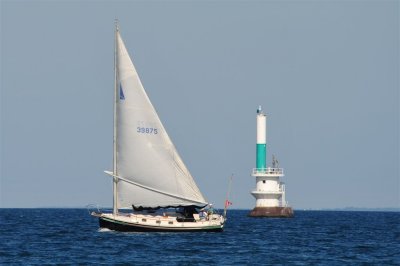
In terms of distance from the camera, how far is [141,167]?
7612 centimetres

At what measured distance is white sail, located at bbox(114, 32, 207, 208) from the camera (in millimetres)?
75750

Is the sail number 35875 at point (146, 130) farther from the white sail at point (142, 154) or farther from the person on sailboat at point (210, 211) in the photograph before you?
the person on sailboat at point (210, 211)

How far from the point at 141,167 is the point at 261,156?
54967 mm

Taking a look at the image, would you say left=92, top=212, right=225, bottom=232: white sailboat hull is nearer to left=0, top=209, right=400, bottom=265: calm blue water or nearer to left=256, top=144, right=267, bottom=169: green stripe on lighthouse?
left=0, top=209, right=400, bottom=265: calm blue water

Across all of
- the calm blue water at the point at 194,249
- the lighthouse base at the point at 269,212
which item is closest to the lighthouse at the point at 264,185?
the lighthouse base at the point at 269,212

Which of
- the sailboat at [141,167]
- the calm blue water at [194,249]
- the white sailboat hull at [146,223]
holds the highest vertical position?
the sailboat at [141,167]

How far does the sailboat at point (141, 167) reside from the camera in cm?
7562

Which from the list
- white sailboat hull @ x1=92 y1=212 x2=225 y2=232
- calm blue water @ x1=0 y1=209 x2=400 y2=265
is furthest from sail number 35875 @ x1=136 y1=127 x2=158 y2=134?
calm blue water @ x1=0 y1=209 x2=400 y2=265

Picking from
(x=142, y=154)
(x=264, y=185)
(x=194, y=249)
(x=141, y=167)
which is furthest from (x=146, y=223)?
(x=264, y=185)

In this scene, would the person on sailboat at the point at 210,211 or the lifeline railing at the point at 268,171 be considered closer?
the person on sailboat at the point at 210,211

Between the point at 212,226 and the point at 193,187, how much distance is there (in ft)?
10.5

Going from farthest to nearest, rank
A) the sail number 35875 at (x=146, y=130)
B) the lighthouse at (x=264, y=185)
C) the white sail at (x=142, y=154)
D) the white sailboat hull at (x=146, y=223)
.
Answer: the lighthouse at (x=264, y=185), the sail number 35875 at (x=146, y=130), the white sail at (x=142, y=154), the white sailboat hull at (x=146, y=223)

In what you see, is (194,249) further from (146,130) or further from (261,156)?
(261,156)

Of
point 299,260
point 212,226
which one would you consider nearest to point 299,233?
point 212,226
